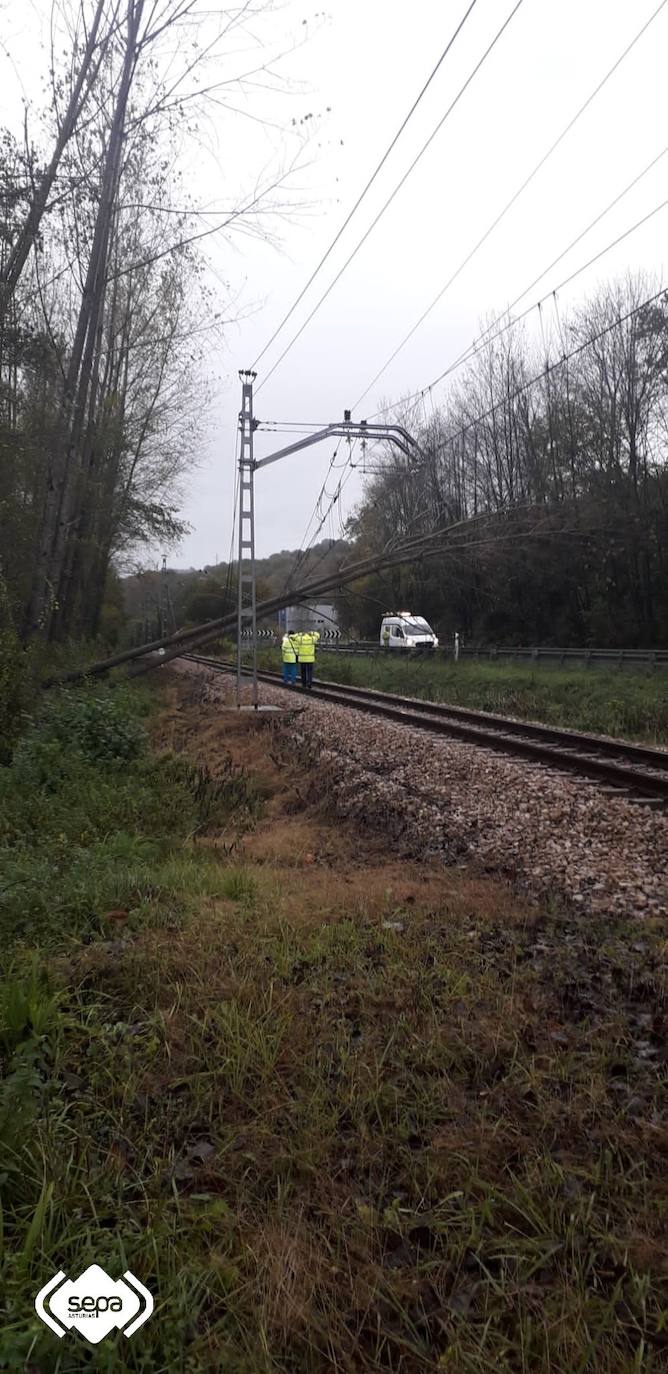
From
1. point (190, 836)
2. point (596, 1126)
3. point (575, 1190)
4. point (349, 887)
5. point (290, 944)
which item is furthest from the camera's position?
point (190, 836)

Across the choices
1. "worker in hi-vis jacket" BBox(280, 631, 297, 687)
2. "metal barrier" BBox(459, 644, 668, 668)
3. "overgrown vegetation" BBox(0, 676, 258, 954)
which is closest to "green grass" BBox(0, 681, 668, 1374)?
"overgrown vegetation" BBox(0, 676, 258, 954)

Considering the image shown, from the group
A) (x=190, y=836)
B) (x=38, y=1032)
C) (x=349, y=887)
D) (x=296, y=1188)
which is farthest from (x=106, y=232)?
(x=296, y=1188)

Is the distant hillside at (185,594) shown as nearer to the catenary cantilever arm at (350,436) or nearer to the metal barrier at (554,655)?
the metal barrier at (554,655)

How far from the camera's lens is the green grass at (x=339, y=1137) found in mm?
2336

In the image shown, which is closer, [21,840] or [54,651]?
[21,840]

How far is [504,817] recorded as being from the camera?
24.6ft

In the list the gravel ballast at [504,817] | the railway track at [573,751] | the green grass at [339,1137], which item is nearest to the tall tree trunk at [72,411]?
the railway track at [573,751]

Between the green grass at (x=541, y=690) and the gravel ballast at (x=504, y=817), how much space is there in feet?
18.4

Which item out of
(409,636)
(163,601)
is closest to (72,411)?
(409,636)

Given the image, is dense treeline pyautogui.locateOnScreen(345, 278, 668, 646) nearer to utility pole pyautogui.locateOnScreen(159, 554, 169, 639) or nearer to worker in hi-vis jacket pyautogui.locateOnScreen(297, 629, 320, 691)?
worker in hi-vis jacket pyautogui.locateOnScreen(297, 629, 320, 691)

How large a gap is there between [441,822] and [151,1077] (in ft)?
14.4

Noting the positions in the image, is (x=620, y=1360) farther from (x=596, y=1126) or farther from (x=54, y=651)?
(x=54, y=651)

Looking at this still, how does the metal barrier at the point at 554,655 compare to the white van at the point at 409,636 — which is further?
the white van at the point at 409,636

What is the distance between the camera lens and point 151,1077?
11.4 ft
